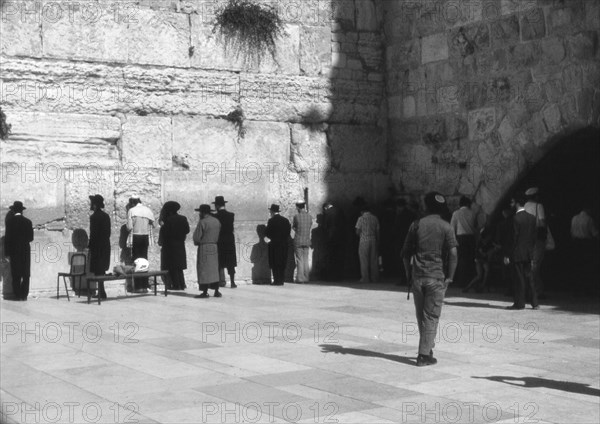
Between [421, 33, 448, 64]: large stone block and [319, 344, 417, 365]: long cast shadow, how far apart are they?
7.56m

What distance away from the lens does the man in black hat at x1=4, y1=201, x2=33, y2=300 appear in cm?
1329

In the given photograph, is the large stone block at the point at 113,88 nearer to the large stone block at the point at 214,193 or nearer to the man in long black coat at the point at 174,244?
the large stone block at the point at 214,193

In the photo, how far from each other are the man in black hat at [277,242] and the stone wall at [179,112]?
469mm

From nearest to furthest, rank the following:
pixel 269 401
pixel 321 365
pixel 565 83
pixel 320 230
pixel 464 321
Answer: pixel 269 401 → pixel 321 365 → pixel 464 321 → pixel 565 83 → pixel 320 230

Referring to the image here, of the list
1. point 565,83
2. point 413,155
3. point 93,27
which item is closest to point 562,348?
point 565,83

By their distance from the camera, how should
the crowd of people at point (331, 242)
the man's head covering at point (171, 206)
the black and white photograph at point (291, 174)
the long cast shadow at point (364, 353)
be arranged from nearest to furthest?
the long cast shadow at point (364, 353)
the black and white photograph at point (291, 174)
the crowd of people at point (331, 242)
the man's head covering at point (171, 206)

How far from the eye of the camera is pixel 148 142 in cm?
1527

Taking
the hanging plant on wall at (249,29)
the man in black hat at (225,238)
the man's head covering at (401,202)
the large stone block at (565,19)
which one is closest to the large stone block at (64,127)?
the man in black hat at (225,238)

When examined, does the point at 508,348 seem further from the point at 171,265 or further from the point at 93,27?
the point at 93,27

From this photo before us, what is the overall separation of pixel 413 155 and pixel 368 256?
6.47ft

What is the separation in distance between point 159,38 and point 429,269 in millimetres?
8234

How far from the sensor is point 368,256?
16.0m

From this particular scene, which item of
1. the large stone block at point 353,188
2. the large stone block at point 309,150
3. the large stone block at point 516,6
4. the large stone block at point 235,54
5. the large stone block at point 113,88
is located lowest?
the large stone block at point 353,188

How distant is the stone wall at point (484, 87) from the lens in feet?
44.0
